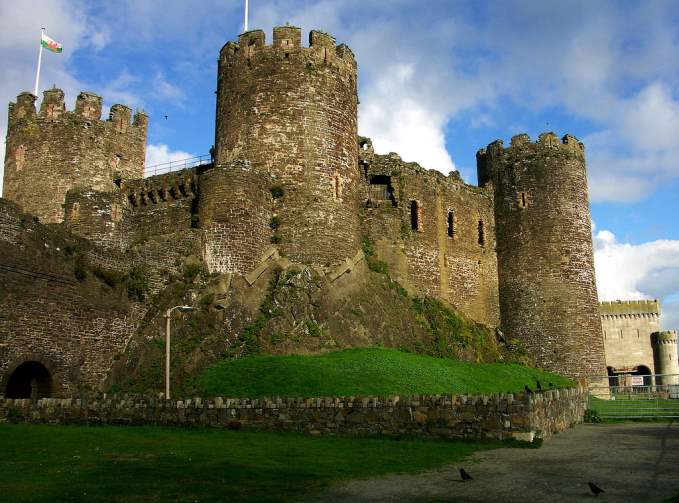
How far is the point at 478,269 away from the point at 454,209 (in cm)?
392

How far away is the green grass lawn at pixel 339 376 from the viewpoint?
82.0 feet

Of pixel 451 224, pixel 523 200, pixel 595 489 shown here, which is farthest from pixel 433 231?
pixel 595 489

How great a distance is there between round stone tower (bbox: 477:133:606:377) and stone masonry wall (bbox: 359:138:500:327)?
118cm

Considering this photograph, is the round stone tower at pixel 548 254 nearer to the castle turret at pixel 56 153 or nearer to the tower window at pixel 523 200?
the tower window at pixel 523 200

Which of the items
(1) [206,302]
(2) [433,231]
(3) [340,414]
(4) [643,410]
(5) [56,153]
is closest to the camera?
(3) [340,414]

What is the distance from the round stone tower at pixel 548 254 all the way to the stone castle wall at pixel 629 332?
81.8 feet

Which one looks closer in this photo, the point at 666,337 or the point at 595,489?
the point at 595,489

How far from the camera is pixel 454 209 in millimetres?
42188

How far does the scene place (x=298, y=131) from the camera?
3378 centimetres

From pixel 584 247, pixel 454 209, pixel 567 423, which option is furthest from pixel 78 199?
pixel 584 247

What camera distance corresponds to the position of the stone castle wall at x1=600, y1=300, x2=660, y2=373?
65062 mm

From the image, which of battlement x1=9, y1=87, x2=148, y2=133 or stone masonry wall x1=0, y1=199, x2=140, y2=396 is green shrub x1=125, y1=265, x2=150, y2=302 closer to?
stone masonry wall x1=0, y1=199, x2=140, y2=396

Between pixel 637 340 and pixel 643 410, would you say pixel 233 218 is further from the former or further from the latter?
pixel 637 340

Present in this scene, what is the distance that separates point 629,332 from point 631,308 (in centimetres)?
229
